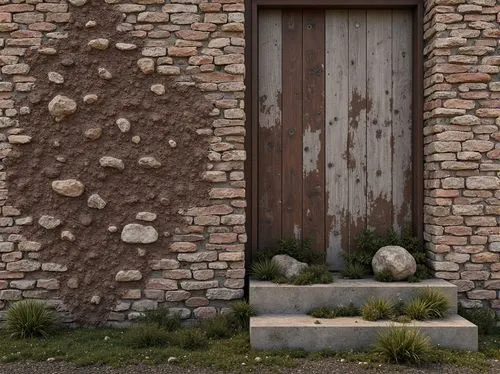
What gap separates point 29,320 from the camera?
4559 millimetres

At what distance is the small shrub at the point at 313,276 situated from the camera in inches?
189

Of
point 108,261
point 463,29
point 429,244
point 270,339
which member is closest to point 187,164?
point 108,261

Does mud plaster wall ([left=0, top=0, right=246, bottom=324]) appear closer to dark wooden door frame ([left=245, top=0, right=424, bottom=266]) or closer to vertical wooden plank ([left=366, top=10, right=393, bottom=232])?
dark wooden door frame ([left=245, top=0, right=424, bottom=266])

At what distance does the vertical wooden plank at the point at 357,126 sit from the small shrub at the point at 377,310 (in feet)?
3.65

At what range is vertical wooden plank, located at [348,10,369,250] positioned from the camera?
5551 mm

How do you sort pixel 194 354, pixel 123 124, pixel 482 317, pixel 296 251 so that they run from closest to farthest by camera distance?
1. pixel 194 354
2. pixel 482 317
3. pixel 123 124
4. pixel 296 251

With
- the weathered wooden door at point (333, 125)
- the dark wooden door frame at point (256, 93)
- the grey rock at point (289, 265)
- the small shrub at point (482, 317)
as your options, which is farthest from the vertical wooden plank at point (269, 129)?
the small shrub at point (482, 317)

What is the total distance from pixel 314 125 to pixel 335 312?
6.50ft

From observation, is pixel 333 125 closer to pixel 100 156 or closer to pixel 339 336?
pixel 339 336

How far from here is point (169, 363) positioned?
13.2 feet

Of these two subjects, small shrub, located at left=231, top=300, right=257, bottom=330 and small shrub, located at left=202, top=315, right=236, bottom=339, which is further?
small shrub, located at left=231, top=300, right=257, bottom=330

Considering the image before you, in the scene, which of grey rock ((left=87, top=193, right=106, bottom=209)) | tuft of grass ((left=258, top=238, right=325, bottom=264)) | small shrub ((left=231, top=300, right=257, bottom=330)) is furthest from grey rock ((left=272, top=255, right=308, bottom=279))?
grey rock ((left=87, top=193, right=106, bottom=209))

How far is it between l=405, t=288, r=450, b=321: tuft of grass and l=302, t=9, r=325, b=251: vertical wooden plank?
1.27 m

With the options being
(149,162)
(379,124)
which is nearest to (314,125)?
(379,124)
